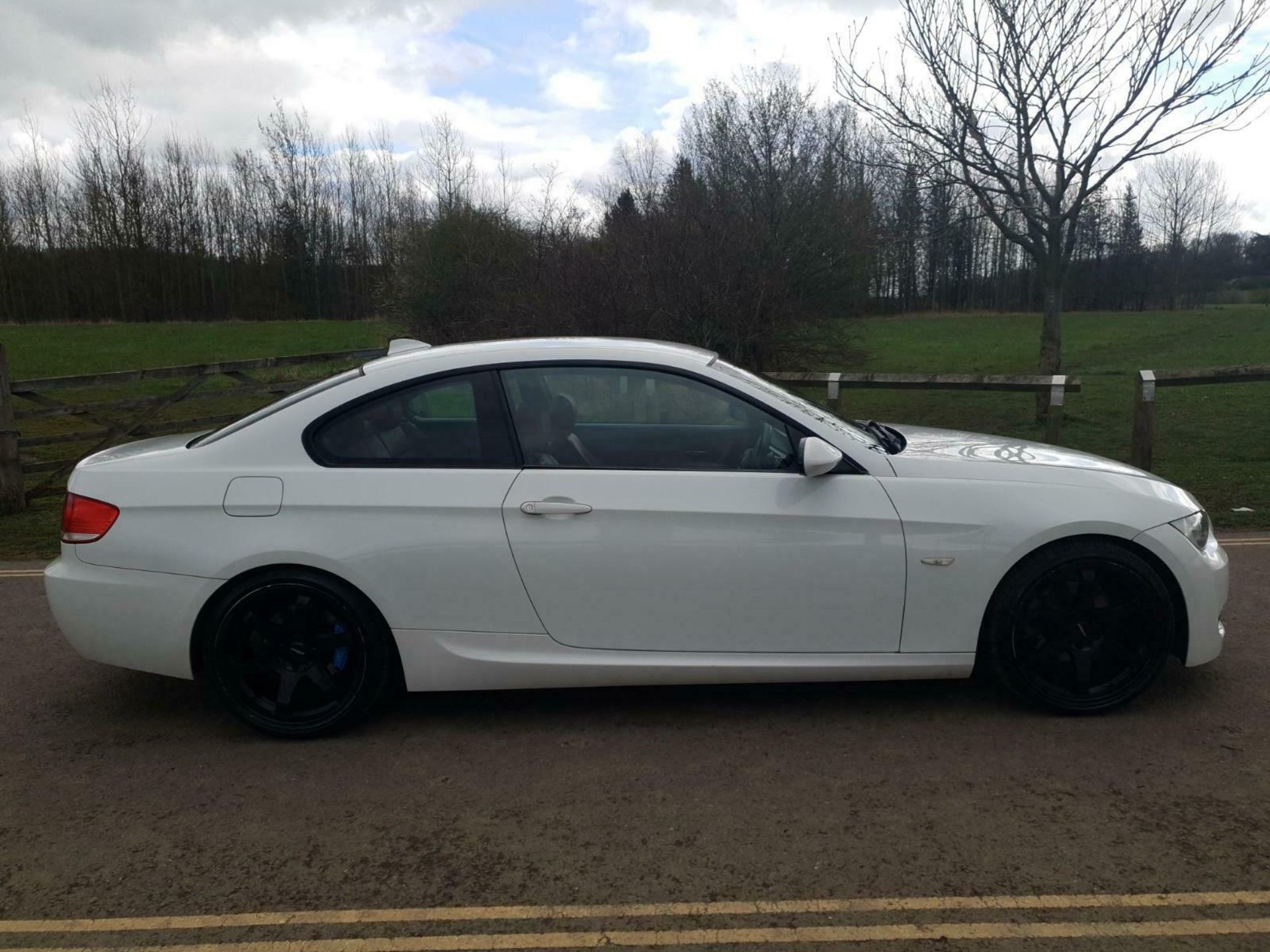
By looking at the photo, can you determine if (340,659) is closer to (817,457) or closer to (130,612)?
(130,612)

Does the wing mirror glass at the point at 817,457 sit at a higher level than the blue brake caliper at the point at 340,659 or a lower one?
higher

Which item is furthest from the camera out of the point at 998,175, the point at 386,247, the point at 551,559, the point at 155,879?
the point at 386,247

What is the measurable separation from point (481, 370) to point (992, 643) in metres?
2.30

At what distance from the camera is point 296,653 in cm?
375

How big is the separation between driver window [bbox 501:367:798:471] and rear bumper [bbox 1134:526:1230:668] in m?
1.48

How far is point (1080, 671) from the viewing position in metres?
3.75

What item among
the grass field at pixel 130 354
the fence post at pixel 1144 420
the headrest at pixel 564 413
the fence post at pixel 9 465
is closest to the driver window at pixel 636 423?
the headrest at pixel 564 413

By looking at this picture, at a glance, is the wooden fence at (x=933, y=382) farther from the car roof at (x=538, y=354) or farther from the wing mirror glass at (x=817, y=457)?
the wing mirror glass at (x=817, y=457)

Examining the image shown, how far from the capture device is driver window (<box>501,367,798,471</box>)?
12.3 ft

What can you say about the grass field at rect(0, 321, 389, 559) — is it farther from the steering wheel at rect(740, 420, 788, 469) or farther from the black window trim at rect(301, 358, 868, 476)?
the steering wheel at rect(740, 420, 788, 469)

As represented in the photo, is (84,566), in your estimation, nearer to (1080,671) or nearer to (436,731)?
(436,731)

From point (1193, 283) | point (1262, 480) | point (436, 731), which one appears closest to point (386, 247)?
point (1262, 480)

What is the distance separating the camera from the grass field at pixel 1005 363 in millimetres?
9492

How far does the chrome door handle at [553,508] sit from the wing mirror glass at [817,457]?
84cm
